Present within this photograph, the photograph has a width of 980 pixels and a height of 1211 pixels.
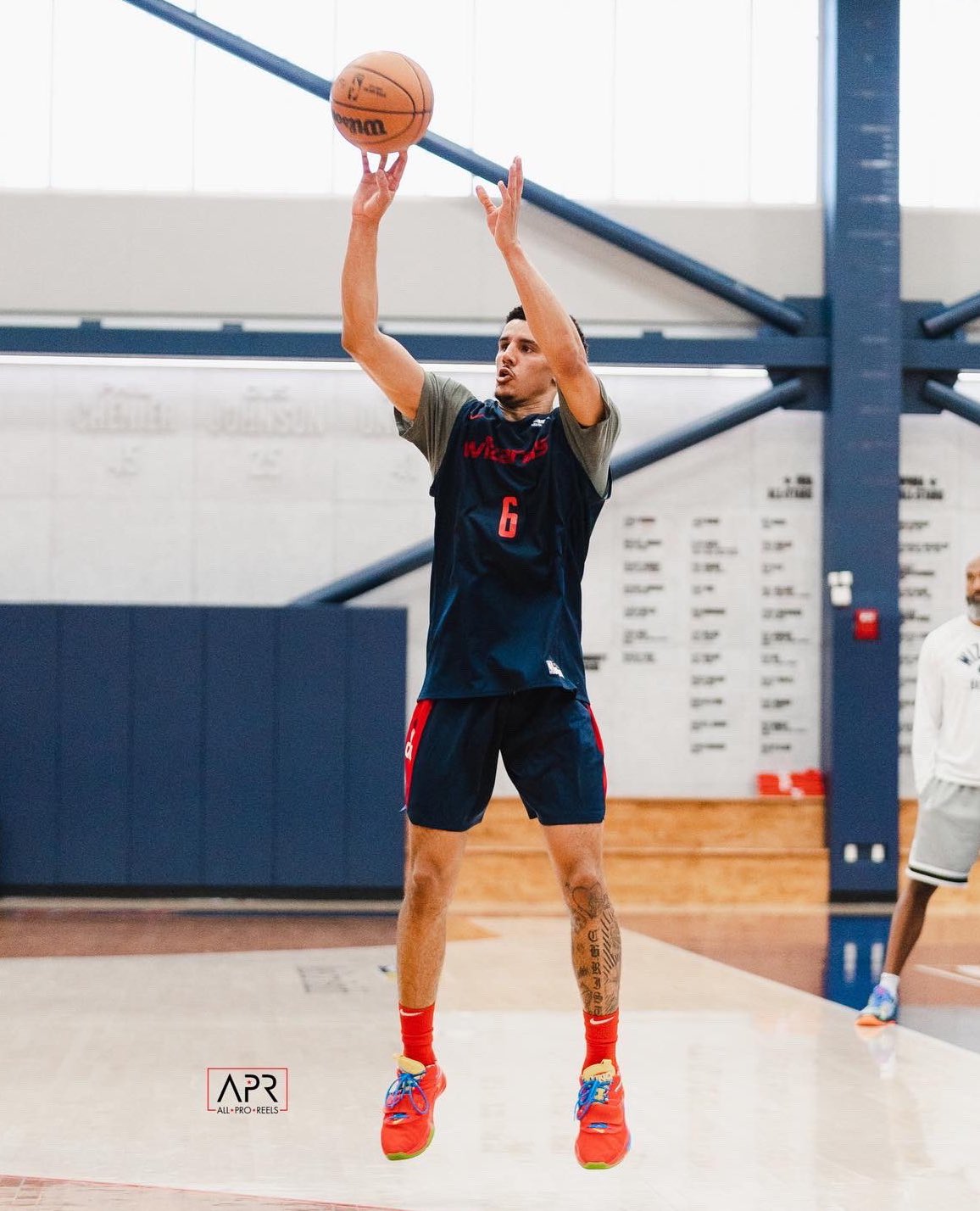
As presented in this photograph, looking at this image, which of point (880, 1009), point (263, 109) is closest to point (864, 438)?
point (263, 109)

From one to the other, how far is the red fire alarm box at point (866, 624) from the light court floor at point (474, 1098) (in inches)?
176

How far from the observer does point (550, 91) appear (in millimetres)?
11586

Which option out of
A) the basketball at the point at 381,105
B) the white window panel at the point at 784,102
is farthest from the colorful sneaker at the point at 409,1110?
the white window panel at the point at 784,102

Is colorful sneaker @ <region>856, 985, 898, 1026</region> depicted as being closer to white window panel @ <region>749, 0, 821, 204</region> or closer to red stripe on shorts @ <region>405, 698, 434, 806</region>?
red stripe on shorts @ <region>405, 698, 434, 806</region>

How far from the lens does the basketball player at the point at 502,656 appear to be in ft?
11.1

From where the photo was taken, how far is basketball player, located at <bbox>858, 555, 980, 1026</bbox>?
5.82 metres

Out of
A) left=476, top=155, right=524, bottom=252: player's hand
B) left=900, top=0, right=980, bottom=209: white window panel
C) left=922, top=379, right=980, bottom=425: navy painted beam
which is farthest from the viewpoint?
left=900, top=0, right=980, bottom=209: white window panel

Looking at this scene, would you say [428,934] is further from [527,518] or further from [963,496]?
[963,496]

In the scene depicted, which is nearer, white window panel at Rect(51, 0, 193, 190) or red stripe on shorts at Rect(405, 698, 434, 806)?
red stripe on shorts at Rect(405, 698, 434, 806)

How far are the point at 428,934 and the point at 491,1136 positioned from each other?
3.72 feet

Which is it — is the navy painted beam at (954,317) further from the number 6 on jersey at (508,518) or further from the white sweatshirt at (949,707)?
the number 6 on jersey at (508,518)

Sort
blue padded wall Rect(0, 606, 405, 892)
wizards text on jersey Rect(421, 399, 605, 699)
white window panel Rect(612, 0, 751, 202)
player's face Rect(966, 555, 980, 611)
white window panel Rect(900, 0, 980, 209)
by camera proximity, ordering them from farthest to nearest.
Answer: white window panel Rect(900, 0, 980, 209)
white window panel Rect(612, 0, 751, 202)
blue padded wall Rect(0, 606, 405, 892)
player's face Rect(966, 555, 980, 611)
wizards text on jersey Rect(421, 399, 605, 699)

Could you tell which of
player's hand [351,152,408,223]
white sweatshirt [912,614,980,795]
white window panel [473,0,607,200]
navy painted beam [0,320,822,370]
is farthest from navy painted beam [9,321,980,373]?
player's hand [351,152,408,223]

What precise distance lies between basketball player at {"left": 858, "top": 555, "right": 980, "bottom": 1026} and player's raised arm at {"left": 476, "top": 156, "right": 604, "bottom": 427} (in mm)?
2940
